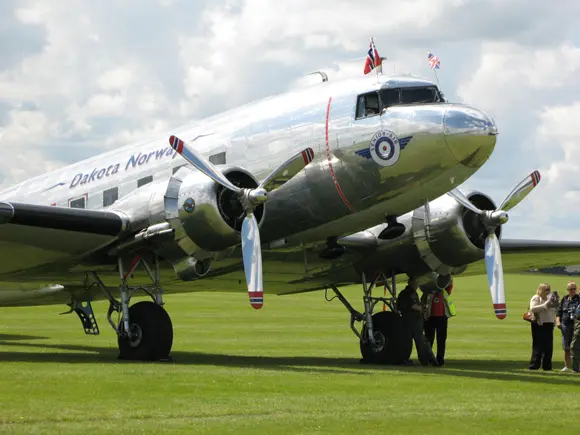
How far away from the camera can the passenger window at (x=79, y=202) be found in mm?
18500

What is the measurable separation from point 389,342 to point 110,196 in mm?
5690

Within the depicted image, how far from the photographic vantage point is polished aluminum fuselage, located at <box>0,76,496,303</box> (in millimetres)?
14188

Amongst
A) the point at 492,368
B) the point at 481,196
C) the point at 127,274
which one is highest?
the point at 481,196

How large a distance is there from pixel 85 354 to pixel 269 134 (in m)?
6.03

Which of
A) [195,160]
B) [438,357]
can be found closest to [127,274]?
[195,160]

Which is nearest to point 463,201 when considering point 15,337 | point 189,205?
point 189,205

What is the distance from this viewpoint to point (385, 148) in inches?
573

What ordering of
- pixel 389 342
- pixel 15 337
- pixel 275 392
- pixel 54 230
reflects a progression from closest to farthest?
pixel 275 392, pixel 54 230, pixel 389 342, pixel 15 337

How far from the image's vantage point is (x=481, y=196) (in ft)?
56.3

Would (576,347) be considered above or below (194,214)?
below

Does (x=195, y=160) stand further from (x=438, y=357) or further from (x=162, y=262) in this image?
(x=438, y=357)

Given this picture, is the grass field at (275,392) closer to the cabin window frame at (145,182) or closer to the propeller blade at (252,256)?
the propeller blade at (252,256)

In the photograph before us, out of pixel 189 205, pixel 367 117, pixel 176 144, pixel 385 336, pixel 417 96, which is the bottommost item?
pixel 385 336

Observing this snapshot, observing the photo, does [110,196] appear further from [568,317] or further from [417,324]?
[568,317]
